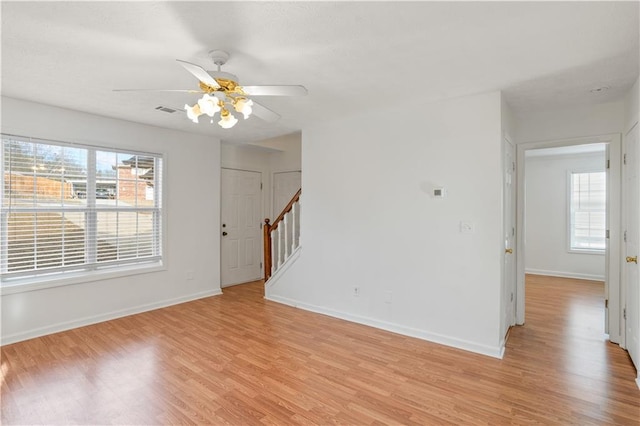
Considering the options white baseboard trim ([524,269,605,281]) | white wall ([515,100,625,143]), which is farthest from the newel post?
white baseboard trim ([524,269,605,281])

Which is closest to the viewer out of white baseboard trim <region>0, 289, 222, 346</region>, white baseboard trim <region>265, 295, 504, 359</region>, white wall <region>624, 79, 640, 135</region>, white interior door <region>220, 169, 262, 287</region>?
white wall <region>624, 79, 640, 135</region>

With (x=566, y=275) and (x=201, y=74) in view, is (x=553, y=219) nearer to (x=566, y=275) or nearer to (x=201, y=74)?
(x=566, y=275)

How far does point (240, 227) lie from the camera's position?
19.3 feet

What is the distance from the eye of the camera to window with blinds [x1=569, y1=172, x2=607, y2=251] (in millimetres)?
6090

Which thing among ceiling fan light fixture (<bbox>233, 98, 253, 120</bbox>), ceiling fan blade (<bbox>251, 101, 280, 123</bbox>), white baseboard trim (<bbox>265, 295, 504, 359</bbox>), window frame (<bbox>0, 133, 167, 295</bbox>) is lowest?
white baseboard trim (<bbox>265, 295, 504, 359</bbox>)

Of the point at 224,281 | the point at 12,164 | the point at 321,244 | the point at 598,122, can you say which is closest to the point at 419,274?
the point at 321,244

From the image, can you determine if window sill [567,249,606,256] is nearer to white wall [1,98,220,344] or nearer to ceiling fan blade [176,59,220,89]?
white wall [1,98,220,344]

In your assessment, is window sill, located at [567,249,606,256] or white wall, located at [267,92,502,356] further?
window sill, located at [567,249,606,256]

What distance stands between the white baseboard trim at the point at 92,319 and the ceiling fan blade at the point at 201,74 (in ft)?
10.9

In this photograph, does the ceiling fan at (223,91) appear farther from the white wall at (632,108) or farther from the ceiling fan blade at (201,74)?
the white wall at (632,108)

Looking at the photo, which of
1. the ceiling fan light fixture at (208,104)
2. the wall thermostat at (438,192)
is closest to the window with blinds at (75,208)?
the ceiling fan light fixture at (208,104)

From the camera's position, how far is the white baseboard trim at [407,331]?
297 centimetres

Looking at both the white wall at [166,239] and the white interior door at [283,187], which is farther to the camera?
the white interior door at [283,187]

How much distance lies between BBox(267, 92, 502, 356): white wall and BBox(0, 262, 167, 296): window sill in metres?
2.11
